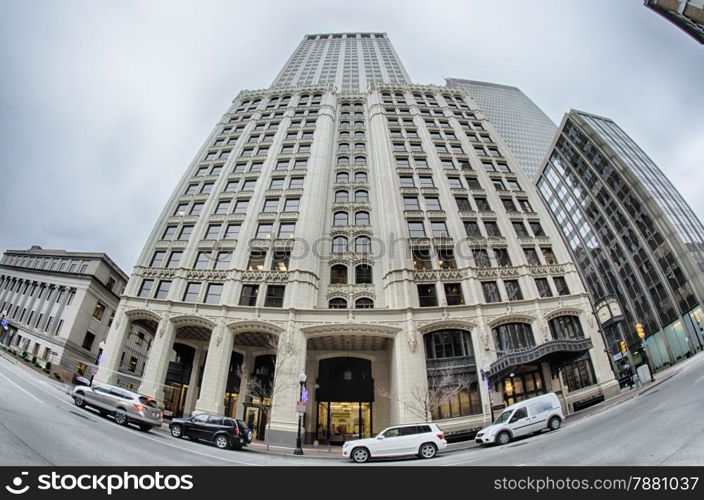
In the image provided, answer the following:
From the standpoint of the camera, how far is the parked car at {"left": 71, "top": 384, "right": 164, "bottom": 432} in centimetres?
1472

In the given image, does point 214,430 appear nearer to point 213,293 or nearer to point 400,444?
point 400,444

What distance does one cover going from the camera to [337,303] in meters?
28.5

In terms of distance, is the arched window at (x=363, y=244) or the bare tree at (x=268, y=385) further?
the arched window at (x=363, y=244)

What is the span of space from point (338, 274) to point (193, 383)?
53.1 ft

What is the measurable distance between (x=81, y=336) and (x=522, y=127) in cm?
14051

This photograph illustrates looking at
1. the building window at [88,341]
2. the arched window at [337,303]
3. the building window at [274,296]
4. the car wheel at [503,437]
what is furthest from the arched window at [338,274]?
the building window at [88,341]

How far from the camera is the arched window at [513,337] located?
2505 centimetres

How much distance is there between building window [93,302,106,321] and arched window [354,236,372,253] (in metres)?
41.4

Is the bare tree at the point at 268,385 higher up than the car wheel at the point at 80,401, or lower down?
higher up

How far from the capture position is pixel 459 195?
3475cm

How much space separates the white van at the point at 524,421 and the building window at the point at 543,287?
13.9 metres
